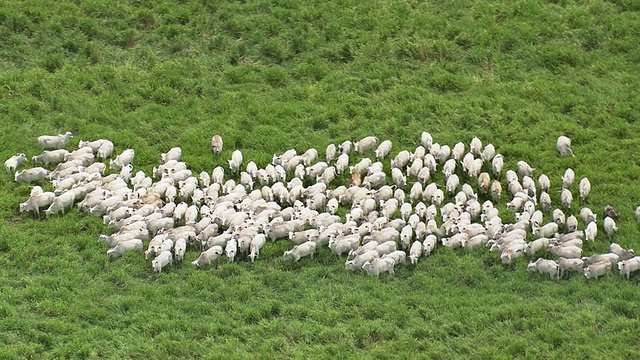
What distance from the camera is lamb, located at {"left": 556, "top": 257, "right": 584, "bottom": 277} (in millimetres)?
13898

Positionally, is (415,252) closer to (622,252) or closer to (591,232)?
(591,232)

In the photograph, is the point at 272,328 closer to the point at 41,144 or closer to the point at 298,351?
the point at 298,351

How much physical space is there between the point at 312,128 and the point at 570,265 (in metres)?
6.85

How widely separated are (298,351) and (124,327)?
270 cm

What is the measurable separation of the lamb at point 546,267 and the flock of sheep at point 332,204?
0.02 meters

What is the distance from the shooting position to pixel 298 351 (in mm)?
12547

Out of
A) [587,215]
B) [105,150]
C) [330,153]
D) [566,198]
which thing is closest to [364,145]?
[330,153]

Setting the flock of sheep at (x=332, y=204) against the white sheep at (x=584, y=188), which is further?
the white sheep at (x=584, y=188)

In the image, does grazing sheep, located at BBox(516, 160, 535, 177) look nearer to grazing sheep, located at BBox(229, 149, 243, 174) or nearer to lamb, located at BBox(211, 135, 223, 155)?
grazing sheep, located at BBox(229, 149, 243, 174)

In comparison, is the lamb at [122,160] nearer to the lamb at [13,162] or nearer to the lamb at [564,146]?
the lamb at [13,162]

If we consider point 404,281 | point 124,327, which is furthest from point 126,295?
point 404,281

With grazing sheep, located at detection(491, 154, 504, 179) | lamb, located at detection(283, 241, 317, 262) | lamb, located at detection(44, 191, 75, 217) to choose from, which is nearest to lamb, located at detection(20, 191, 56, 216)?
lamb, located at detection(44, 191, 75, 217)

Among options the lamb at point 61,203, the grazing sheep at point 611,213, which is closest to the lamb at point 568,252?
the grazing sheep at point 611,213

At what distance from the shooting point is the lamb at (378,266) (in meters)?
14.1
